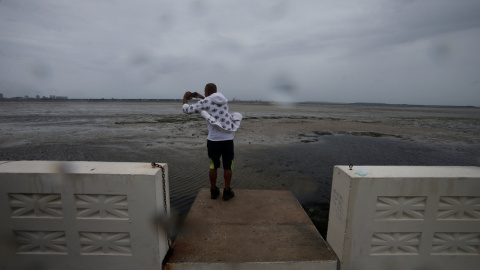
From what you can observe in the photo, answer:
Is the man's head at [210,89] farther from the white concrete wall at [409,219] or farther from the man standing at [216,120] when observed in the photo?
the white concrete wall at [409,219]

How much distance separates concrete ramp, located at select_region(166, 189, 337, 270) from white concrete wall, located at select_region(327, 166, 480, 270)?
479mm

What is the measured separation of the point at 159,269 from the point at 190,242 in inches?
A: 20.2

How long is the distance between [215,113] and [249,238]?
1762 millimetres

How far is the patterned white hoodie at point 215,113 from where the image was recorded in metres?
3.48

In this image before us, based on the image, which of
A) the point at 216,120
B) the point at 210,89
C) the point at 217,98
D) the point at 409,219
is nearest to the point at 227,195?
the point at 216,120

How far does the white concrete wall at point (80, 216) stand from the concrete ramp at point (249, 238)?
0.49m

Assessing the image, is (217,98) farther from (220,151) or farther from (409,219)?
(409,219)

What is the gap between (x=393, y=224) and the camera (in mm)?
2285

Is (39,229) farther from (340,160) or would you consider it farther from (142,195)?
(340,160)

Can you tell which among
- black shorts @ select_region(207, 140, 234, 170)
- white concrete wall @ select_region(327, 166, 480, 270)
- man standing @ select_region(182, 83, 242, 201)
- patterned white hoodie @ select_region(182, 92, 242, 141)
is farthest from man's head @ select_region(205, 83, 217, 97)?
white concrete wall @ select_region(327, 166, 480, 270)

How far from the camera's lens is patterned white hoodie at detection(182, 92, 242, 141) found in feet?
11.4

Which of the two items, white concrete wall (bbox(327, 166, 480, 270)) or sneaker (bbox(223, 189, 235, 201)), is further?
sneaker (bbox(223, 189, 235, 201))

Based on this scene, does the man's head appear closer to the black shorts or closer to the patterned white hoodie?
the patterned white hoodie

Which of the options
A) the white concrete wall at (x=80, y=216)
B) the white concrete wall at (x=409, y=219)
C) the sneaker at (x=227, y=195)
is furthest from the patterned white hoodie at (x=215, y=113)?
the white concrete wall at (x=409, y=219)
